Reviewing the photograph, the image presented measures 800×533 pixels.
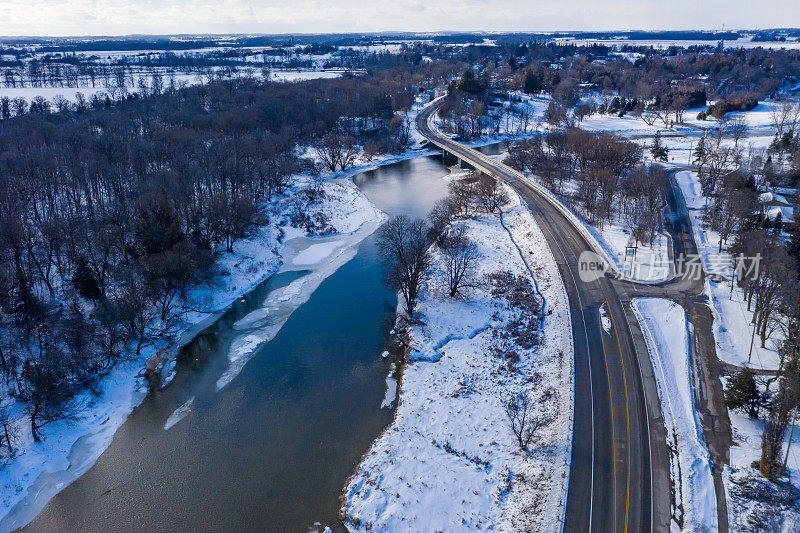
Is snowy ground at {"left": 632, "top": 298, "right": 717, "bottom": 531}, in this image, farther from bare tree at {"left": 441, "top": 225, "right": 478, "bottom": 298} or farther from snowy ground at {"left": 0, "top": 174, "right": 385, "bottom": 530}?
snowy ground at {"left": 0, "top": 174, "right": 385, "bottom": 530}

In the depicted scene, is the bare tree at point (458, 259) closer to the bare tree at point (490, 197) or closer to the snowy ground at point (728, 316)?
the bare tree at point (490, 197)

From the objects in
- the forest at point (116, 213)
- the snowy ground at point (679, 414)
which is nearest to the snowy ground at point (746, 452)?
the snowy ground at point (679, 414)

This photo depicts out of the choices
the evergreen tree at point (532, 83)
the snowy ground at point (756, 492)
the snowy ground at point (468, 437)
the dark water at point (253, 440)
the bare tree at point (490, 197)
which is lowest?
the dark water at point (253, 440)

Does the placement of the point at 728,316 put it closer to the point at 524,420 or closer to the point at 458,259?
the point at 524,420

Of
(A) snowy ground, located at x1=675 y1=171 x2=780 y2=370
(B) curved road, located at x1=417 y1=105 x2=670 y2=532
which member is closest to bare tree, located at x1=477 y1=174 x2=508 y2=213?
(B) curved road, located at x1=417 y1=105 x2=670 y2=532

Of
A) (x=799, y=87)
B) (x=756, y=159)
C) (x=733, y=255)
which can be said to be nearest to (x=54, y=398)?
(x=733, y=255)

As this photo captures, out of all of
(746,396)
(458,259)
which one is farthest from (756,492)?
(458,259)

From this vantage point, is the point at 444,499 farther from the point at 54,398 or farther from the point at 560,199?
the point at 560,199
